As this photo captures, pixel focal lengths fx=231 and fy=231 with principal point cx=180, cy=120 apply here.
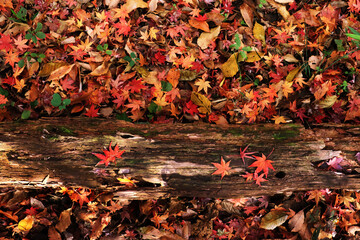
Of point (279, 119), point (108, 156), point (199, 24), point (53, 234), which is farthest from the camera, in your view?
point (199, 24)

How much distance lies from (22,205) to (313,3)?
3538 millimetres

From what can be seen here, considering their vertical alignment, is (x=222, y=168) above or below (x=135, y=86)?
below

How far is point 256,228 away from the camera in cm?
217

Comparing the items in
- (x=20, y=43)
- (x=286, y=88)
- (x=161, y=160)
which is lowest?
(x=161, y=160)

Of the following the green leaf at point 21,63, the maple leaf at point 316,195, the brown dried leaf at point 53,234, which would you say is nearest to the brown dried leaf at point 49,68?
the green leaf at point 21,63

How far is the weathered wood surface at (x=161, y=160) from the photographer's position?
1.68 meters

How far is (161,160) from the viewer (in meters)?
1.70

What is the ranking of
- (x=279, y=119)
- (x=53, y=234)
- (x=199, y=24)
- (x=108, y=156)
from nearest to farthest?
1. (x=108, y=156)
2. (x=53, y=234)
3. (x=279, y=119)
4. (x=199, y=24)

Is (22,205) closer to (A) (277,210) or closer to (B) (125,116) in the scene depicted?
(B) (125,116)

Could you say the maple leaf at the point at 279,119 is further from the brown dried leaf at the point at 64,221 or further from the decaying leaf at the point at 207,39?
the brown dried leaf at the point at 64,221

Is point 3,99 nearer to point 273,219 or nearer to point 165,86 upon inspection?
point 165,86

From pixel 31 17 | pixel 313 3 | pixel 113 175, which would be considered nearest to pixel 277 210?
pixel 113 175

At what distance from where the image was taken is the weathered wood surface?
1.68 metres

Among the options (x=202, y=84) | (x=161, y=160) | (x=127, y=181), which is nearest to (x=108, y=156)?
(x=127, y=181)
